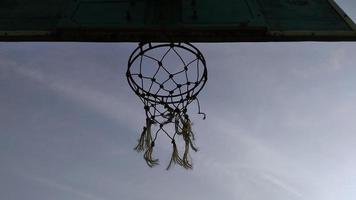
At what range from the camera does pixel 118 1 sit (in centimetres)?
522

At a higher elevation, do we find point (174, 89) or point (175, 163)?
point (174, 89)

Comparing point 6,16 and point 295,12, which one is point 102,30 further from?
point 295,12

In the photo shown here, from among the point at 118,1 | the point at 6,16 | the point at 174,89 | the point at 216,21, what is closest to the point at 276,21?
the point at 216,21

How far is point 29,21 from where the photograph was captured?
5008 millimetres

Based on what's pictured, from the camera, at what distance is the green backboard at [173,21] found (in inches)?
188

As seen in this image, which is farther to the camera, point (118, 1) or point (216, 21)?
point (118, 1)

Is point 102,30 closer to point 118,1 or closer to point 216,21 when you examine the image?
point 118,1

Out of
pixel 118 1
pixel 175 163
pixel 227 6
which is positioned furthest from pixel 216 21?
pixel 175 163

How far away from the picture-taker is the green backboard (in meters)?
4.78

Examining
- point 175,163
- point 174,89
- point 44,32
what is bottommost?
point 175,163

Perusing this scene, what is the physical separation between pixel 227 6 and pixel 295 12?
79 cm

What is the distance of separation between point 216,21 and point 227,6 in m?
0.33

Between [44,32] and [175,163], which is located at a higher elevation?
[44,32]

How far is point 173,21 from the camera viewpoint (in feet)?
16.0
